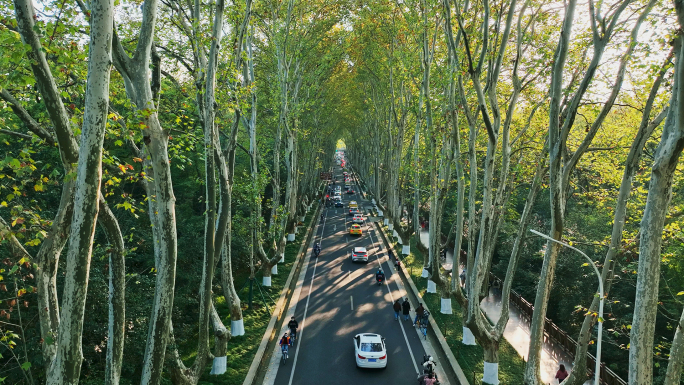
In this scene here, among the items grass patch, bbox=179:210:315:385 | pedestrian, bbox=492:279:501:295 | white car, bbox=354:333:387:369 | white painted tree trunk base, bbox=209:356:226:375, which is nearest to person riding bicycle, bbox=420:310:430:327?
white car, bbox=354:333:387:369

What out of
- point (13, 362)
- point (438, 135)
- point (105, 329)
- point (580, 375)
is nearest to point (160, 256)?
point (105, 329)

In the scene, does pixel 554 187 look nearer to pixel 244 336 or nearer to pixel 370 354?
pixel 370 354

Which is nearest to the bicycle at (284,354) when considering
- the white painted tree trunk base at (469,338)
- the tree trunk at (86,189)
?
the white painted tree trunk base at (469,338)

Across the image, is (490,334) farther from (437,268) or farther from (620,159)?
(620,159)

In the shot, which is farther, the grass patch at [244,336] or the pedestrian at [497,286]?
the pedestrian at [497,286]

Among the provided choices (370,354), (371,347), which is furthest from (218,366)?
(371,347)

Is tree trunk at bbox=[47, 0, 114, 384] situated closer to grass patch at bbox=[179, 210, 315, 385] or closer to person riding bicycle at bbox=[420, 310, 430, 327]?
grass patch at bbox=[179, 210, 315, 385]

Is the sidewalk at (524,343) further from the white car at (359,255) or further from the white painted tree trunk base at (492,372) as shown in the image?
the white car at (359,255)
